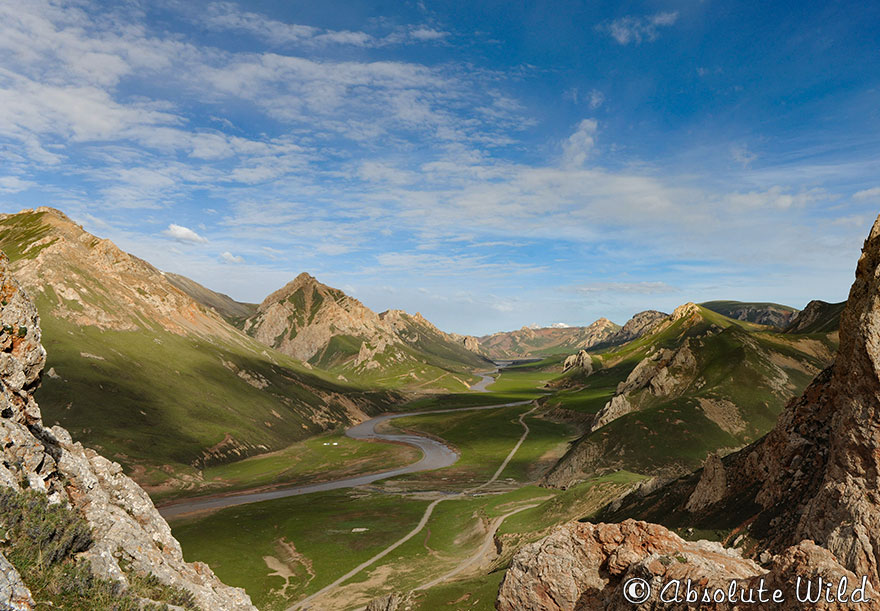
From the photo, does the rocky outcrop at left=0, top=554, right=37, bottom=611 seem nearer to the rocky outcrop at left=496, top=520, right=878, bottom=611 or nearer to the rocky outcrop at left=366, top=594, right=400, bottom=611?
the rocky outcrop at left=496, top=520, right=878, bottom=611

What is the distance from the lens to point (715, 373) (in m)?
141

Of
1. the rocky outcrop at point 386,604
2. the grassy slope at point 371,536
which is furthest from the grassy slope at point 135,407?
the rocky outcrop at point 386,604

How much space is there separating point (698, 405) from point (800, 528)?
9908 centimetres

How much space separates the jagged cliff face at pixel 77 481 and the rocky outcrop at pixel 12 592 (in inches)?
289

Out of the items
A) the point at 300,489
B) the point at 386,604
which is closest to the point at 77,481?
the point at 386,604

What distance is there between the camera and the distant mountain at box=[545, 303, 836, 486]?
368 feet

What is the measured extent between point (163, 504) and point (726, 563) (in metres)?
135

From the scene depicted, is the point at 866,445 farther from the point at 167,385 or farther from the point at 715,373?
the point at 167,385

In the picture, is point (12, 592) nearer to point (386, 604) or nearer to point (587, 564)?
point (587, 564)

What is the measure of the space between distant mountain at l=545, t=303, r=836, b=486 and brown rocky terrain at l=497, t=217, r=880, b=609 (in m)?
68.2

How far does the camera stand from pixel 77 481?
28.7m

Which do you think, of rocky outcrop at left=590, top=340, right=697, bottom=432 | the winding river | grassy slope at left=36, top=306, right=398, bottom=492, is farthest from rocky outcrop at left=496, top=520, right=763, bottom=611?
grassy slope at left=36, top=306, right=398, bottom=492

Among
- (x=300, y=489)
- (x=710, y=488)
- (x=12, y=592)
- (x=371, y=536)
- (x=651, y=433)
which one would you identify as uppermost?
(x=12, y=592)

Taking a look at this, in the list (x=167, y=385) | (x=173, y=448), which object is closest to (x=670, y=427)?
(x=173, y=448)
